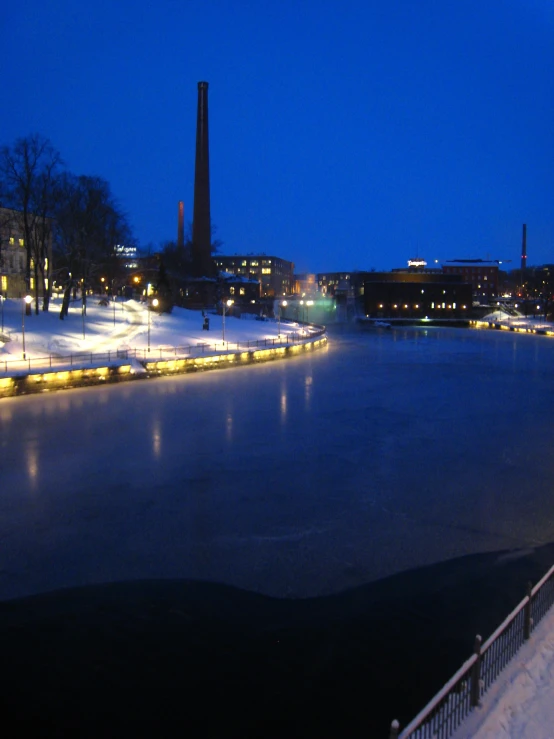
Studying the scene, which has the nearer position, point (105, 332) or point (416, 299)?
point (105, 332)

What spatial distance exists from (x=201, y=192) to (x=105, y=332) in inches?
1338

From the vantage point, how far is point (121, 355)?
36.2 metres

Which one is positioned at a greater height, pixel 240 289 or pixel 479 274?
pixel 479 274

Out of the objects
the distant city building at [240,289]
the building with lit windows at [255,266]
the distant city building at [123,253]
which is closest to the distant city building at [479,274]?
the building with lit windows at [255,266]

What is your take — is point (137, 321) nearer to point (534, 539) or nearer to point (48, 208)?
point (48, 208)

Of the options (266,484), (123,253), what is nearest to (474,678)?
(266,484)

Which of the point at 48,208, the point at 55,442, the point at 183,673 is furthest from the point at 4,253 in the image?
the point at 183,673

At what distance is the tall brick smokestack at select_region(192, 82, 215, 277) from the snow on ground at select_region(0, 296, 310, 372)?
13.2m

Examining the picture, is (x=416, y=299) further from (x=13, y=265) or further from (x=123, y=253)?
(x=13, y=265)

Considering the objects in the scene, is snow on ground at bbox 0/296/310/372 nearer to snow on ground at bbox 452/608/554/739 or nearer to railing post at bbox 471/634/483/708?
snow on ground at bbox 452/608/554/739

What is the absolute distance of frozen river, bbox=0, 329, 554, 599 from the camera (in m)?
10.4

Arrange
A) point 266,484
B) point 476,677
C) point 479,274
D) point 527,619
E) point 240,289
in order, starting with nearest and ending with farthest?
point 476,677, point 527,619, point 266,484, point 240,289, point 479,274

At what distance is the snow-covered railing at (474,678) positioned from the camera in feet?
17.1

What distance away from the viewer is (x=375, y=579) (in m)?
9.75
